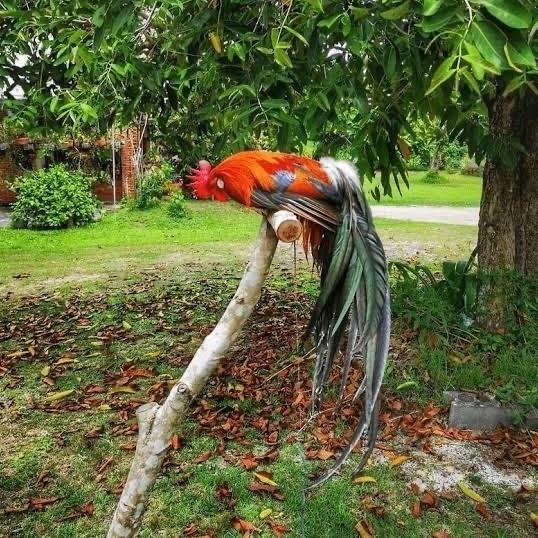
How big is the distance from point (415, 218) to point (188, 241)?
18.7 ft

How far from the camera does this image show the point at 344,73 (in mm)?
2670

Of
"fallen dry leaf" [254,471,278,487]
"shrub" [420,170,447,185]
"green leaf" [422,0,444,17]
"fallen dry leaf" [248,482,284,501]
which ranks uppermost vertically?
"green leaf" [422,0,444,17]

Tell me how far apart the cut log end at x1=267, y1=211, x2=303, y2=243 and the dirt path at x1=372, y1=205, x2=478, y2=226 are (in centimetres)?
1193

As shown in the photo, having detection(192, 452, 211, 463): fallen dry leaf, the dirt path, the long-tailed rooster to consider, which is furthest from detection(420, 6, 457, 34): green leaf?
the dirt path

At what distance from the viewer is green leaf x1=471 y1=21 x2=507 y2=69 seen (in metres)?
1.35

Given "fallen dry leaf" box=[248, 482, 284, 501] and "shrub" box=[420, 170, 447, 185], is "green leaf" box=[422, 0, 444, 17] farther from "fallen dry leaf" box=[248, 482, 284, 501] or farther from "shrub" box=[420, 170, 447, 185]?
"shrub" box=[420, 170, 447, 185]

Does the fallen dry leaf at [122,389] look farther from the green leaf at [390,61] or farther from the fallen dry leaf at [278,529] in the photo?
the green leaf at [390,61]

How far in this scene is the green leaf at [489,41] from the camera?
4.44 ft

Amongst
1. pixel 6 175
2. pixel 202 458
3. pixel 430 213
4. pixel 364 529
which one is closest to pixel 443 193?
pixel 430 213

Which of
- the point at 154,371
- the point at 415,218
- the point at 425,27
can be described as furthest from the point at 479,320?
the point at 415,218

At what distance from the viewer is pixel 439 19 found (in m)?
1.45

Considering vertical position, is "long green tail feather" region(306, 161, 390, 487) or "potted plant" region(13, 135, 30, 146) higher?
"potted plant" region(13, 135, 30, 146)

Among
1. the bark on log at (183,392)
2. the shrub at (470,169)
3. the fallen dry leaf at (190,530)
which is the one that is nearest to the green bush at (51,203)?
the fallen dry leaf at (190,530)

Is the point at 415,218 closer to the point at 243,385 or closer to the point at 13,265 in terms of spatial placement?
the point at 13,265
